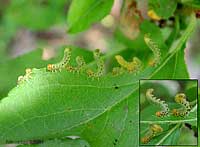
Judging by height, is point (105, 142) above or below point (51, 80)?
below

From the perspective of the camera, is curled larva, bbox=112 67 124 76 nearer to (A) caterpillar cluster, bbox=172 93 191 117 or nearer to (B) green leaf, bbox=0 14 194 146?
(B) green leaf, bbox=0 14 194 146

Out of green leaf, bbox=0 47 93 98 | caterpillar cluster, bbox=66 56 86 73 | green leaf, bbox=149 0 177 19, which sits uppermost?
green leaf, bbox=149 0 177 19

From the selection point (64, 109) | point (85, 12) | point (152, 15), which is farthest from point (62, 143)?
point (152, 15)

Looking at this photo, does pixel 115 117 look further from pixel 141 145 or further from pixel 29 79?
pixel 29 79

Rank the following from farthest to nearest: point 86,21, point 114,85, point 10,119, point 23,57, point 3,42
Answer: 1. point 3,42
2. point 23,57
3. point 86,21
4. point 114,85
5. point 10,119

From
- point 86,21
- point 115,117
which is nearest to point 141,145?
point 115,117

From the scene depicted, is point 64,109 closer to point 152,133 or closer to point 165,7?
point 152,133

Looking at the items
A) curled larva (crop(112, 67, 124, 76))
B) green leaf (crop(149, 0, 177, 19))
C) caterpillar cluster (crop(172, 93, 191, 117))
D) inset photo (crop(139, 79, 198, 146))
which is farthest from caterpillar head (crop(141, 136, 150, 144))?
green leaf (crop(149, 0, 177, 19))

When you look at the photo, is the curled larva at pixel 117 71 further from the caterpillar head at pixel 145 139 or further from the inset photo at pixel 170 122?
the caterpillar head at pixel 145 139

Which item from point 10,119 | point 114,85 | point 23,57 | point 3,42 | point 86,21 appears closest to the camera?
point 10,119
